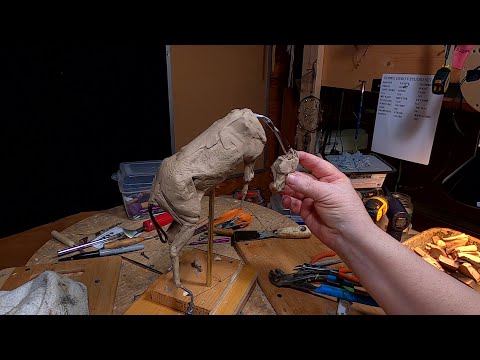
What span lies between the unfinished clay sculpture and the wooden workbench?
24 cm

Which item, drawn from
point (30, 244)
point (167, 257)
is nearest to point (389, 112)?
point (167, 257)

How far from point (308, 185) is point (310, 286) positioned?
1.07 feet

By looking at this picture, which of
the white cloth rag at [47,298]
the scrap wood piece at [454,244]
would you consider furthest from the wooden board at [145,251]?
the scrap wood piece at [454,244]

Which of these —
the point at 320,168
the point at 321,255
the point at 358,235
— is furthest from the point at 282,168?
A: the point at 321,255

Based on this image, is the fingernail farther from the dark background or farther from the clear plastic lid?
the dark background

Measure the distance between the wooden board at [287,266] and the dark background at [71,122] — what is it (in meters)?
1.38

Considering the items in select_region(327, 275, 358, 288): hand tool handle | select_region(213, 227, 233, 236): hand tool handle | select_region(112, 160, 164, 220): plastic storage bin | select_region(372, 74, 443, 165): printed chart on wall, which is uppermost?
select_region(372, 74, 443, 165): printed chart on wall

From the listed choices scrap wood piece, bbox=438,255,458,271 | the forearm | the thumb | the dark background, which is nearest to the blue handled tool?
the forearm

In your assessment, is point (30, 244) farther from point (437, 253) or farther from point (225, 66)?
point (437, 253)

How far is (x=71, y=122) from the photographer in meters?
1.93

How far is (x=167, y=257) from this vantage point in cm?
114

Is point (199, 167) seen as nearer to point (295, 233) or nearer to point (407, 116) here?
point (295, 233)

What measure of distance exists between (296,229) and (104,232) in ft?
2.56

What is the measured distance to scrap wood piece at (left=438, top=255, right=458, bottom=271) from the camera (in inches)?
42.9
